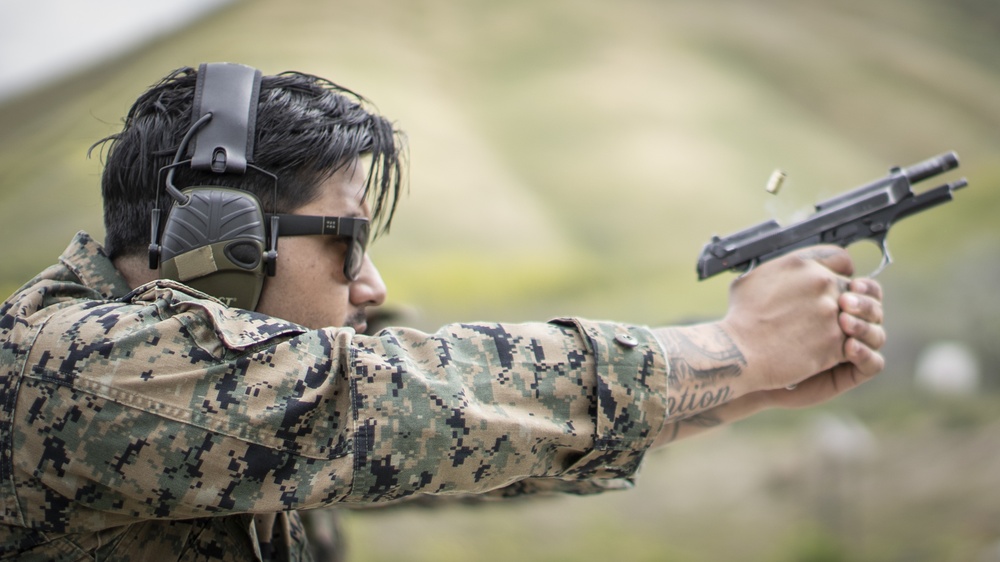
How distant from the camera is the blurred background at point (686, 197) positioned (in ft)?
12.5

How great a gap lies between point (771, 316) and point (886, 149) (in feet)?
10.5

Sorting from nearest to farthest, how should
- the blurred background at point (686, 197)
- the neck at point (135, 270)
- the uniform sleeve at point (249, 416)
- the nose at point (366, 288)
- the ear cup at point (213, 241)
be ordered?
the uniform sleeve at point (249, 416) < the ear cup at point (213, 241) < the neck at point (135, 270) < the nose at point (366, 288) < the blurred background at point (686, 197)

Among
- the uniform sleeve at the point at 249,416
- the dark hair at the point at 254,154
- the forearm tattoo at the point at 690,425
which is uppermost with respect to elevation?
the dark hair at the point at 254,154

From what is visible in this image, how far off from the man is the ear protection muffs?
32 millimetres

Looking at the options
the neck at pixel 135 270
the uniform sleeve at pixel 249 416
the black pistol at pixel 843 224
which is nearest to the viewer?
the uniform sleeve at pixel 249 416

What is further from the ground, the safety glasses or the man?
the safety glasses

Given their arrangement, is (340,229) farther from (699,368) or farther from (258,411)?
(699,368)

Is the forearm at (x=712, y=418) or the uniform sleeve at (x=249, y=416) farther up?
the uniform sleeve at (x=249, y=416)

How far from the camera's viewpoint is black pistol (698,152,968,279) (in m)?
1.86

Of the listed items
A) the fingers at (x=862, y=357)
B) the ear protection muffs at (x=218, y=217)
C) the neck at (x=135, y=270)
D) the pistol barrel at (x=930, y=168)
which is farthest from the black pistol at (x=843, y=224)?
the neck at (x=135, y=270)

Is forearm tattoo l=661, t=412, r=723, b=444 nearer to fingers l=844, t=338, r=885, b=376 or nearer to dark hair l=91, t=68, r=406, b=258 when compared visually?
fingers l=844, t=338, r=885, b=376

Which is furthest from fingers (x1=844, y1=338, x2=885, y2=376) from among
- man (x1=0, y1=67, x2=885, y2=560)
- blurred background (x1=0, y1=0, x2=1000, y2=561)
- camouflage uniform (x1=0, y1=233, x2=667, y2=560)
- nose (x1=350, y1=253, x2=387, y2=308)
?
blurred background (x1=0, y1=0, x2=1000, y2=561)

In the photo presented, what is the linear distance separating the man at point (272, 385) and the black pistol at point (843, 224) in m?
0.32

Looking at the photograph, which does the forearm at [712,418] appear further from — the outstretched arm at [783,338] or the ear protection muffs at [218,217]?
the ear protection muffs at [218,217]
